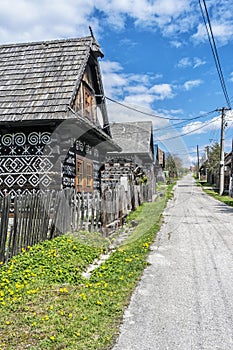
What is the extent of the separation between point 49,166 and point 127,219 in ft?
12.4

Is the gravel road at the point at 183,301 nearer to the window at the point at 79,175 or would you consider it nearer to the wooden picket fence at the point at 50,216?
the wooden picket fence at the point at 50,216

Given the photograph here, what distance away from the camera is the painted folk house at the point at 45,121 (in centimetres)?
998

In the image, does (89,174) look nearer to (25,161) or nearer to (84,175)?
(84,175)

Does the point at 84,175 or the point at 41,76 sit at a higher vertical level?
the point at 41,76

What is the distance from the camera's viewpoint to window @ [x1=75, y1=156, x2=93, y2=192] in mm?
11653

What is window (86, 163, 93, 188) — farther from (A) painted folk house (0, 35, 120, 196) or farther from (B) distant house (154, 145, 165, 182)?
(B) distant house (154, 145, 165, 182)

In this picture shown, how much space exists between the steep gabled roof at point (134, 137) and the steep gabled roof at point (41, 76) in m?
17.5

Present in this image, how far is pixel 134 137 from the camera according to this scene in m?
32.8

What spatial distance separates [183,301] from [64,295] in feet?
5.42

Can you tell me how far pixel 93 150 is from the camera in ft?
46.2

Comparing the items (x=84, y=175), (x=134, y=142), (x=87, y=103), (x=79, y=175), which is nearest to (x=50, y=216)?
(x=79, y=175)

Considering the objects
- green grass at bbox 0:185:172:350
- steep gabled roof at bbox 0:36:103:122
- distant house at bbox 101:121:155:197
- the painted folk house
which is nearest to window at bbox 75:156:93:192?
the painted folk house

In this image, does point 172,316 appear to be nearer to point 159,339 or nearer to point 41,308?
point 159,339

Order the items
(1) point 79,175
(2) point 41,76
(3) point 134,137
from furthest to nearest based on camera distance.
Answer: (3) point 134,137 < (1) point 79,175 < (2) point 41,76
